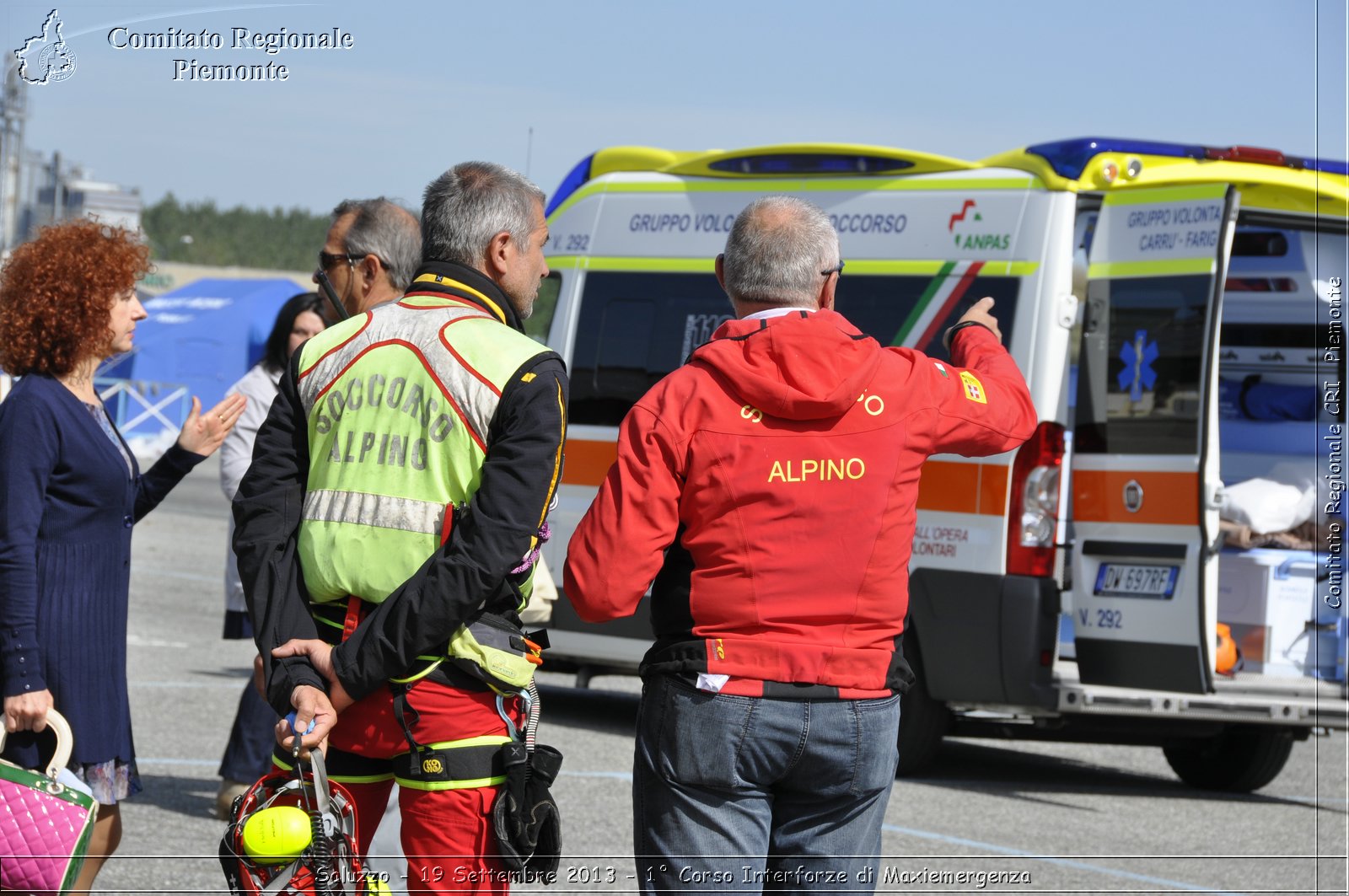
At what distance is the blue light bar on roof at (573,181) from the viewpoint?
9.59 m

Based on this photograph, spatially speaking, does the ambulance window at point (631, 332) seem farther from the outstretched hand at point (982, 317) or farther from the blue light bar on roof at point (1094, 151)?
the outstretched hand at point (982, 317)

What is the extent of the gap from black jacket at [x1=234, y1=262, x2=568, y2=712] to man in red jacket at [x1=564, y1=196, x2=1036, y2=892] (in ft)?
0.59

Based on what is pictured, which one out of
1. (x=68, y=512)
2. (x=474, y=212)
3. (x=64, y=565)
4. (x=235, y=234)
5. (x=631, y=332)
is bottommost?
(x=64, y=565)

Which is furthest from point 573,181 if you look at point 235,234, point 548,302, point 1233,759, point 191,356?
point 235,234

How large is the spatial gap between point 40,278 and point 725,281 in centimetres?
191

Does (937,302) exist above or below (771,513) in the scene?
above

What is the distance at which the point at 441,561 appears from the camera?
117 inches

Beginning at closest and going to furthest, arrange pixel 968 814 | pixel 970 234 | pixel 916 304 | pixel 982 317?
1. pixel 982 317
2. pixel 968 814
3. pixel 970 234
4. pixel 916 304

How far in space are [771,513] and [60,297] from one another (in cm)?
212

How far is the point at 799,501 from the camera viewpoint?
3098 millimetres

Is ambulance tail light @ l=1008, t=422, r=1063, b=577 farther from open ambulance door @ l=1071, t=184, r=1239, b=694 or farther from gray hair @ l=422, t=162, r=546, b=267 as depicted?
gray hair @ l=422, t=162, r=546, b=267

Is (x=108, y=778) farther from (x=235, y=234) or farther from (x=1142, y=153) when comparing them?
(x=235, y=234)

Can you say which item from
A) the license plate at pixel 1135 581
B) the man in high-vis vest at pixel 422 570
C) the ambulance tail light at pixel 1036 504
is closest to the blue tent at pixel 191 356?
the ambulance tail light at pixel 1036 504

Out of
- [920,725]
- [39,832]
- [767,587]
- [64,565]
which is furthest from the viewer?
[920,725]
